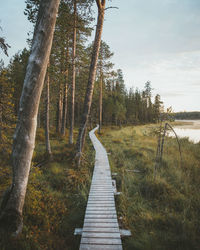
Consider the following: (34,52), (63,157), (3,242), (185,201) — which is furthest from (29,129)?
(63,157)

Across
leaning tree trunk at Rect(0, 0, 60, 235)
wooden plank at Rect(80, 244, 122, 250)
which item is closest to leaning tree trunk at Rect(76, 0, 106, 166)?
wooden plank at Rect(80, 244, 122, 250)

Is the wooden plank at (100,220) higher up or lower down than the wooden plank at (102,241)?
higher up

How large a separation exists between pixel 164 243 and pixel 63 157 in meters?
6.40

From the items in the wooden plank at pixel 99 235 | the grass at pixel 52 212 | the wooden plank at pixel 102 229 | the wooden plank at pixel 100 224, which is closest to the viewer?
→ the grass at pixel 52 212

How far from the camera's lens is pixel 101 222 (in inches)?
125

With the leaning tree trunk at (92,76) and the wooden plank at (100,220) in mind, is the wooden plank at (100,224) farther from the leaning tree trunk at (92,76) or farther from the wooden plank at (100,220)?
the leaning tree trunk at (92,76)

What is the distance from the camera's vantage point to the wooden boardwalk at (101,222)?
2.64 m

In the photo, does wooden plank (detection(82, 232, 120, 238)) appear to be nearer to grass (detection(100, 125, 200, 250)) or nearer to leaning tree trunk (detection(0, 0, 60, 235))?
grass (detection(100, 125, 200, 250))

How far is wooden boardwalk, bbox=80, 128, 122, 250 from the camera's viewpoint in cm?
264


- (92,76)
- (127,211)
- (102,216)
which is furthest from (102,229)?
(92,76)

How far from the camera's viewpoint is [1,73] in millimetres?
3523

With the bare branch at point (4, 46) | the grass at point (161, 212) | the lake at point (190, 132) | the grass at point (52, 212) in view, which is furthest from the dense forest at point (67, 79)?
the lake at point (190, 132)

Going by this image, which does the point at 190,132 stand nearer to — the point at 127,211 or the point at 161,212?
the point at 161,212

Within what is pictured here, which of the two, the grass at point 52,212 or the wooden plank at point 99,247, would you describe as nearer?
the grass at point 52,212
